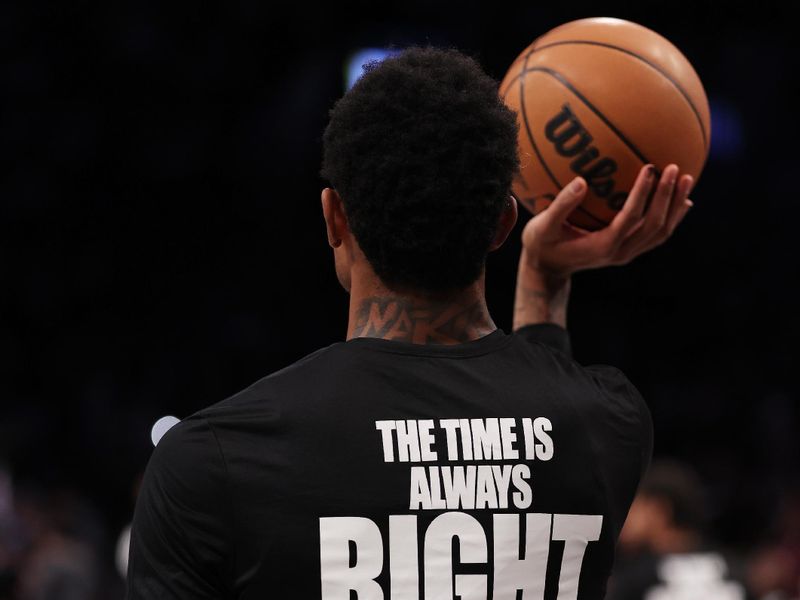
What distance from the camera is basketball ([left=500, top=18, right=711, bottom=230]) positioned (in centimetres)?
210

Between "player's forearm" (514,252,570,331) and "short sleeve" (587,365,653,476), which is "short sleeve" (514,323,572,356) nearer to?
"player's forearm" (514,252,570,331)

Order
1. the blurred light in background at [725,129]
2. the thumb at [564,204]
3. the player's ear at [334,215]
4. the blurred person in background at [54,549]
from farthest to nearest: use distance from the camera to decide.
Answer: the blurred light in background at [725,129]
the blurred person in background at [54,549]
the thumb at [564,204]
the player's ear at [334,215]

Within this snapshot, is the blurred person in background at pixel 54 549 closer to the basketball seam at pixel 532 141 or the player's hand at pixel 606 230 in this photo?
the basketball seam at pixel 532 141

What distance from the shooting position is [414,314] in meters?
1.48

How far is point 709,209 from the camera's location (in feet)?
39.4

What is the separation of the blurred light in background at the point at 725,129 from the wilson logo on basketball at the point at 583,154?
9.25 m

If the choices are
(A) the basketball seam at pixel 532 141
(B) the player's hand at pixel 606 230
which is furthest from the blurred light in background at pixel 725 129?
(B) the player's hand at pixel 606 230

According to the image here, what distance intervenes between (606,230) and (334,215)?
2.03 feet

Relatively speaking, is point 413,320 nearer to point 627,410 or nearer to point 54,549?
point 627,410

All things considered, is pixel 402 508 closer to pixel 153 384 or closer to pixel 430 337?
pixel 430 337

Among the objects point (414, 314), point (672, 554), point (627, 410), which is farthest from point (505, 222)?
point (672, 554)

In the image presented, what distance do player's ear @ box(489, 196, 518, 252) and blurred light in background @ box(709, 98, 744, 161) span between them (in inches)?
393

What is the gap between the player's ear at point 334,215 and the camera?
57.9 inches

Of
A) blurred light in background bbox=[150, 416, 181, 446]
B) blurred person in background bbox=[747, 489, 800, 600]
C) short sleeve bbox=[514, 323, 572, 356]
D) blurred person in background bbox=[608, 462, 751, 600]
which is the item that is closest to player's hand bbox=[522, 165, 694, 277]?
short sleeve bbox=[514, 323, 572, 356]
